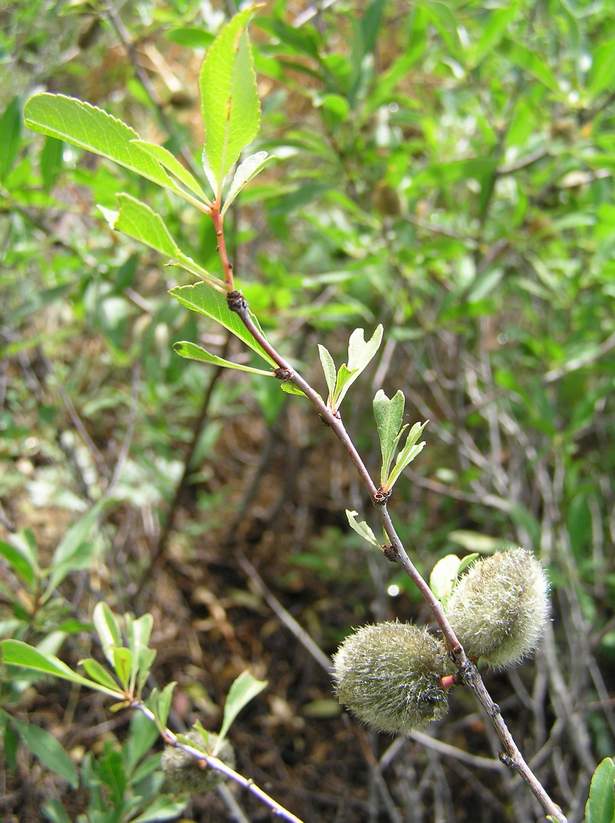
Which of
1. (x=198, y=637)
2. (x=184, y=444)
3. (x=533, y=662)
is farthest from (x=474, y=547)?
(x=184, y=444)

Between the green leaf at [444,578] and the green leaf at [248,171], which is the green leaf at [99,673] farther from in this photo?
the green leaf at [248,171]

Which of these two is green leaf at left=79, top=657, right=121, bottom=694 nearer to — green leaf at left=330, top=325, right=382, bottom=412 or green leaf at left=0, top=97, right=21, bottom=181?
green leaf at left=330, top=325, right=382, bottom=412

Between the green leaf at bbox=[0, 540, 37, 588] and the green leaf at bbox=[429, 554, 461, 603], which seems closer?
the green leaf at bbox=[429, 554, 461, 603]

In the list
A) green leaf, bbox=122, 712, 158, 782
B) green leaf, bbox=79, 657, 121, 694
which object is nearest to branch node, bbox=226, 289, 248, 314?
green leaf, bbox=79, 657, 121, 694

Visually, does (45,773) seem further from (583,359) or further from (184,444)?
(583,359)

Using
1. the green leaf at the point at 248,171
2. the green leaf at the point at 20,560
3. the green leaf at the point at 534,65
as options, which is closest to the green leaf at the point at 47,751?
the green leaf at the point at 20,560

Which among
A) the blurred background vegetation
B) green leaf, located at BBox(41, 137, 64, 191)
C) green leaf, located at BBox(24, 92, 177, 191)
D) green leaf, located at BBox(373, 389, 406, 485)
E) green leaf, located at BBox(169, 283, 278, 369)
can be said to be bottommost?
the blurred background vegetation
